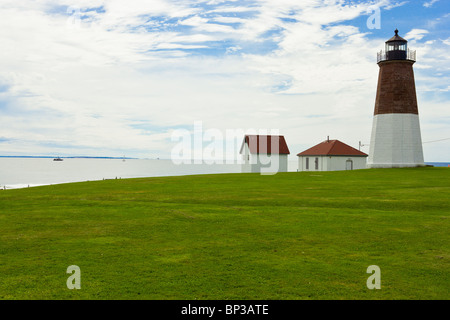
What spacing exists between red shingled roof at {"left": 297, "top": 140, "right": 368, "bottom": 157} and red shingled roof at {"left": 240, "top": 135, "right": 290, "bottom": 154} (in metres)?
4.82

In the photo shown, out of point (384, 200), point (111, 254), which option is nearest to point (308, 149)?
point (384, 200)

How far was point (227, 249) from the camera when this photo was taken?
13.6 m

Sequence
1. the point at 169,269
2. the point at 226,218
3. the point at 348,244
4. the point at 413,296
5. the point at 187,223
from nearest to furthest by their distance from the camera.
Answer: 1. the point at 413,296
2. the point at 169,269
3. the point at 348,244
4. the point at 187,223
5. the point at 226,218

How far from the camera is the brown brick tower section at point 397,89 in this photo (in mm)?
55875

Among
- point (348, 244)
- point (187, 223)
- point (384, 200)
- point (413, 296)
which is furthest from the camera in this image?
point (384, 200)

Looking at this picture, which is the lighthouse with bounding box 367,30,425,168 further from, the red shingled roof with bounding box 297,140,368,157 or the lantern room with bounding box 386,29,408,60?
the red shingled roof with bounding box 297,140,368,157

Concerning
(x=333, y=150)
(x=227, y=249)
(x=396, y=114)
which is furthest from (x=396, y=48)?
(x=227, y=249)

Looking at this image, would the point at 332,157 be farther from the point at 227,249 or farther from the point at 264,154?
the point at 227,249

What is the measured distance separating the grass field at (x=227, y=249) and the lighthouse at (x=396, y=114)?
3276cm

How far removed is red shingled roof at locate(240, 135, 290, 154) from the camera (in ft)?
247

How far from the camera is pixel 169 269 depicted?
11.4 meters

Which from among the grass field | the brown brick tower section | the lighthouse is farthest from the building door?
the grass field
